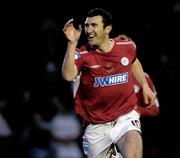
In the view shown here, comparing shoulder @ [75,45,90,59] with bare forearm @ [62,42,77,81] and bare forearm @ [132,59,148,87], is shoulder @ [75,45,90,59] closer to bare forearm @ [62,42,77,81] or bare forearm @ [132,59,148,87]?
bare forearm @ [62,42,77,81]

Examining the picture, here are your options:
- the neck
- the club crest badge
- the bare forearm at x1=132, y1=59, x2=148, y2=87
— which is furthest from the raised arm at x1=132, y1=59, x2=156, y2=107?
the neck

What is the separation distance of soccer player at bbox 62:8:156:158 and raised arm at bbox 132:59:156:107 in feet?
0.58

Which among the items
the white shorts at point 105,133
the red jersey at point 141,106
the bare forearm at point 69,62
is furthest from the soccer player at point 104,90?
the red jersey at point 141,106

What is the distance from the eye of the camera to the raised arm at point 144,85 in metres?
9.02

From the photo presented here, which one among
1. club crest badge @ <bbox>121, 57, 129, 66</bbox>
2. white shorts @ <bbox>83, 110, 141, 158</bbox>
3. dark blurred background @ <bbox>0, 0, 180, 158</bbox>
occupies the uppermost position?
club crest badge @ <bbox>121, 57, 129, 66</bbox>

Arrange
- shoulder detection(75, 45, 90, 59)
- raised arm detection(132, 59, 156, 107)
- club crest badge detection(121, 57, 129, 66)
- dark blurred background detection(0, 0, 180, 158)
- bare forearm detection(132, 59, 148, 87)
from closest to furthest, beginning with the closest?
shoulder detection(75, 45, 90, 59) → club crest badge detection(121, 57, 129, 66) → raised arm detection(132, 59, 156, 107) → bare forearm detection(132, 59, 148, 87) → dark blurred background detection(0, 0, 180, 158)

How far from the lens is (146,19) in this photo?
48.3 feet

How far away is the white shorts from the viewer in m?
8.71

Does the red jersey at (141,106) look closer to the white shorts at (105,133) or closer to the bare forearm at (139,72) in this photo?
the bare forearm at (139,72)

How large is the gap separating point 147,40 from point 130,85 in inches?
223

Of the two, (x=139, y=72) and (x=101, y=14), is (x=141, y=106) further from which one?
(x=101, y=14)

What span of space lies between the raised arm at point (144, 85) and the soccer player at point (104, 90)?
0.58 ft

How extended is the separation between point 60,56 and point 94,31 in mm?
5648

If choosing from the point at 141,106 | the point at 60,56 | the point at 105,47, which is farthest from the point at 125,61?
the point at 60,56
